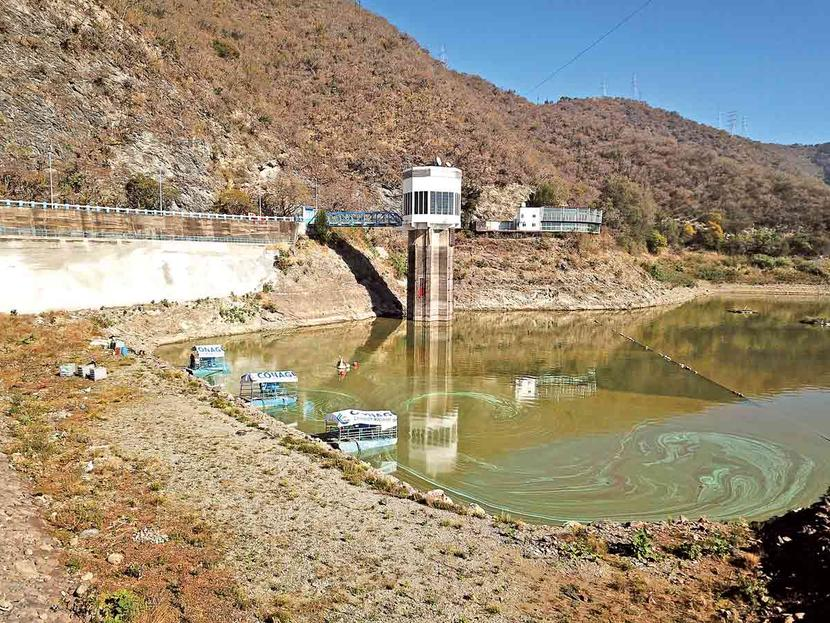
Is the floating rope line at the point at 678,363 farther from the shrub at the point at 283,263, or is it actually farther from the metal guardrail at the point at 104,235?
the metal guardrail at the point at 104,235

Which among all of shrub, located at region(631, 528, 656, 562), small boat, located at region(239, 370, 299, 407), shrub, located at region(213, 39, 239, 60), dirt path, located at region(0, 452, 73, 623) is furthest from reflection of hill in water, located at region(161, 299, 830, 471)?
shrub, located at region(213, 39, 239, 60)

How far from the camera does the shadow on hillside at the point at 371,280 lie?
6625cm

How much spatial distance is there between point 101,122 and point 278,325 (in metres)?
35.5

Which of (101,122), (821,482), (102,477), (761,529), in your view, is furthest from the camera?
(101,122)

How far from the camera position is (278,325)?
55.9 m

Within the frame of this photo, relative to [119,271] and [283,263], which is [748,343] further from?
[119,271]

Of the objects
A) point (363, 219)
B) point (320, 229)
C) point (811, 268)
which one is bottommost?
point (811, 268)

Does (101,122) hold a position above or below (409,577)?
above

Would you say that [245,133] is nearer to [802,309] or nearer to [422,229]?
[422,229]

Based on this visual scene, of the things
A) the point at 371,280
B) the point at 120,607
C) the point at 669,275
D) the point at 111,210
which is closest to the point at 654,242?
the point at 669,275

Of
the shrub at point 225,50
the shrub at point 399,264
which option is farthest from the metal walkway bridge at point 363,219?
the shrub at point 225,50

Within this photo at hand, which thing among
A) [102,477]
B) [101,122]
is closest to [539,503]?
[102,477]

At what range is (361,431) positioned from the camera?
2573cm

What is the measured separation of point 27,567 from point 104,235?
4268cm
